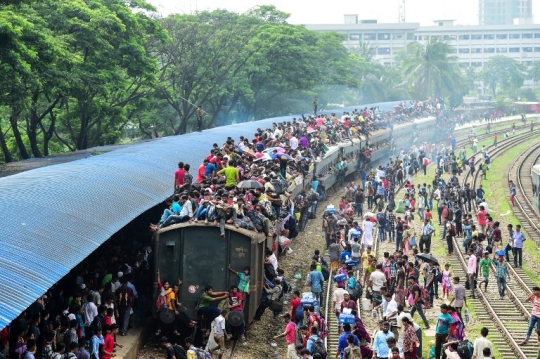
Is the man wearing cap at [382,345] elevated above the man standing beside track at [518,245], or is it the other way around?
the man wearing cap at [382,345]

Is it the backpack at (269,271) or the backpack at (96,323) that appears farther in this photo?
the backpack at (269,271)

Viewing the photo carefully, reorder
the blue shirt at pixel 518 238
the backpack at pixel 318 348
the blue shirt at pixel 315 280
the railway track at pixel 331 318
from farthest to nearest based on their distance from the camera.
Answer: the blue shirt at pixel 518 238 → the blue shirt at pixel 315 280 → the railway track at pixel 331 318 → the backpack at pixel 318 348

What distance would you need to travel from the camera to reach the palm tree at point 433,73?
311ft

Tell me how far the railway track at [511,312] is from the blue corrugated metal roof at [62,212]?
8.11 m

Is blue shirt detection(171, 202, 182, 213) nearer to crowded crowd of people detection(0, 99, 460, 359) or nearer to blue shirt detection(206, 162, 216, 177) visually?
crowded crowd of people detection(0, 99, 460, 359)

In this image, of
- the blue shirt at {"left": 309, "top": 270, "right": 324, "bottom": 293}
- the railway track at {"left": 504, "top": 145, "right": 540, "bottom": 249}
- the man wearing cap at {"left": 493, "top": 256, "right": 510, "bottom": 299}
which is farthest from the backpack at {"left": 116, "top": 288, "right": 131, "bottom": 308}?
the railway track at {"left": 504, "top": 145, "right": 540, "bottom": 249}

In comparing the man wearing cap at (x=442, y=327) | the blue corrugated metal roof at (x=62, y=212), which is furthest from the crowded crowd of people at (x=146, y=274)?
the man wearing cap at (x=442, y=327)

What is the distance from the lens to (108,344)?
47.2 feet

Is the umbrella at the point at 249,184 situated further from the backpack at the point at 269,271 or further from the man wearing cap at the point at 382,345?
the man wearing cap at the point at 382,345

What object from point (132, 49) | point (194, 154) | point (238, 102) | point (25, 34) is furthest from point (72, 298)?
point (238, 102)

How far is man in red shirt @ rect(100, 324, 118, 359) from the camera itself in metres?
14.3

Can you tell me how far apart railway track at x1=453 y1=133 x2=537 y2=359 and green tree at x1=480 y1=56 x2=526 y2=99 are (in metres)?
123

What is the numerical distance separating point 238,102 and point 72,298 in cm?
4833

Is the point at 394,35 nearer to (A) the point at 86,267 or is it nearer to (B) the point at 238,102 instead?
(B) the point at 238,102
